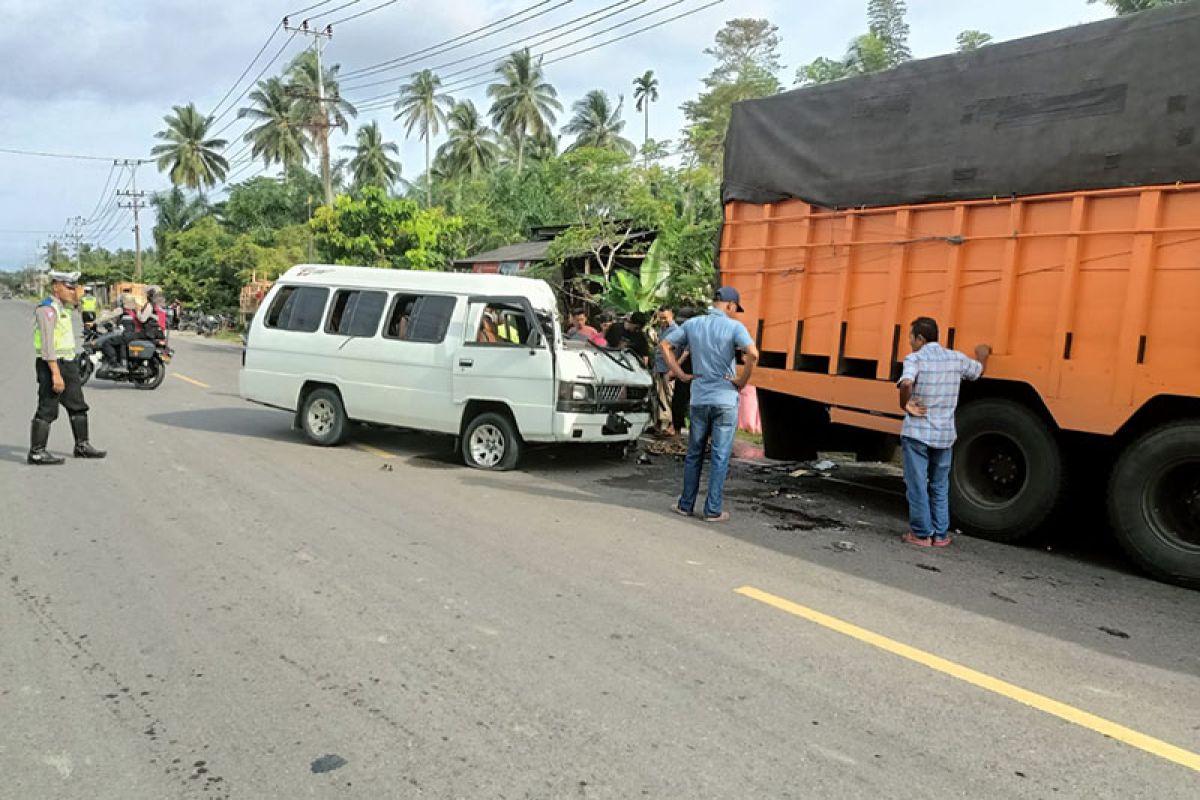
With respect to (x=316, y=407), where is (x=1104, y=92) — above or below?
above

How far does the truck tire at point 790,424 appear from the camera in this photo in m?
8.82

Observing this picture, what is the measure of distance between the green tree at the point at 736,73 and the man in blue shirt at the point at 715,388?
66.3 ft

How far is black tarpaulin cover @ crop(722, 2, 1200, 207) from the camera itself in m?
5.64

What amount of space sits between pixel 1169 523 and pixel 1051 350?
1389 mm

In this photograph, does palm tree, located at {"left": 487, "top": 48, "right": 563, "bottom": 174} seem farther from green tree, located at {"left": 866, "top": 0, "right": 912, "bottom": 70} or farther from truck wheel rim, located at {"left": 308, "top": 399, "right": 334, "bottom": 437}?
truck wheel rim, located at {"left": 308, "top": 399, "right": 334, "bottom": 437}

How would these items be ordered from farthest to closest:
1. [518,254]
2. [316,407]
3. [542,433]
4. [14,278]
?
1. [14,278]
2. [518,254]
3. [316,407]
4. [542,433]

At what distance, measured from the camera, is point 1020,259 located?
640 centimetres

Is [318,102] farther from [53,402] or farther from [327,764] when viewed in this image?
[327,764]

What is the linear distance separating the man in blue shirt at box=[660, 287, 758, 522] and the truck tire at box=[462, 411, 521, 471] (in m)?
2.30

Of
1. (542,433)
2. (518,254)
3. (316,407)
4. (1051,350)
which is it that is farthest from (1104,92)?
(518,254)

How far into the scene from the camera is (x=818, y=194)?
778 centimetres

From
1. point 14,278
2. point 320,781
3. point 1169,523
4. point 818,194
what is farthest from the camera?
point 14,278

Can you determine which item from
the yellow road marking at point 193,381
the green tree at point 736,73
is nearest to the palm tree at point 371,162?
the green tree at point 736,73

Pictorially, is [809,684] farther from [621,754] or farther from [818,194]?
[818,194]
